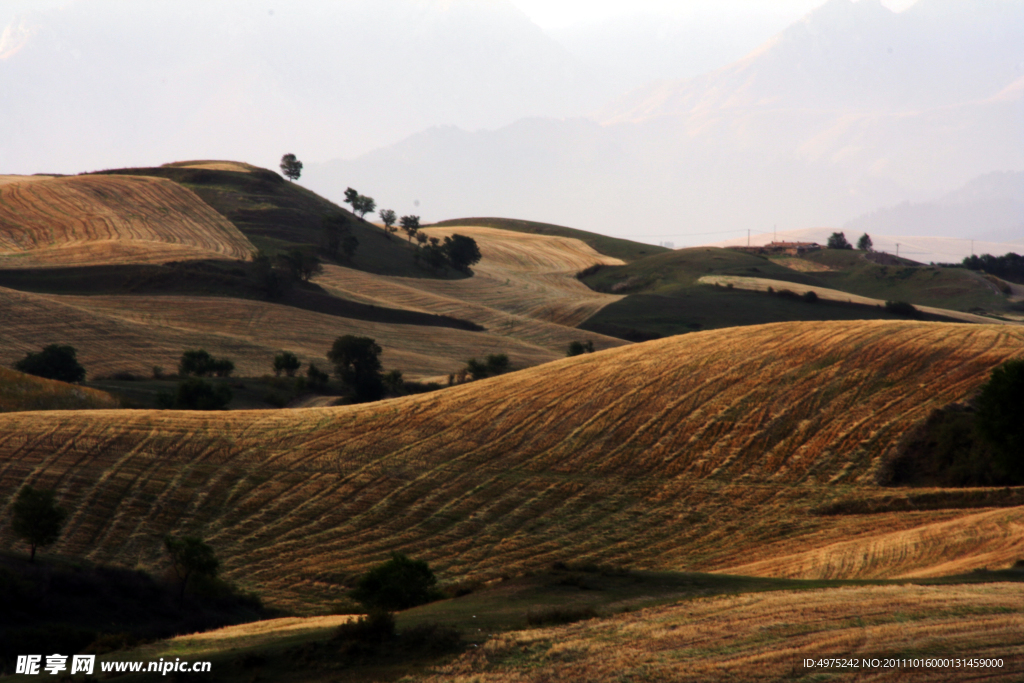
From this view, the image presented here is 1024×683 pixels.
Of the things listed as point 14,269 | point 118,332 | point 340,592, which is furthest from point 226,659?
point 14,269

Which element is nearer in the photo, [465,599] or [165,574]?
[465,599]

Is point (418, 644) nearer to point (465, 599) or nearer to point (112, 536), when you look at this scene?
point (465, 599)

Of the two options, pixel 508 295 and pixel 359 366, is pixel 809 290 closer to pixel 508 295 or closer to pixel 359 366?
pixel 508 295

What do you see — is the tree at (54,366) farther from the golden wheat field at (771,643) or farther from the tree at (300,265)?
the golden wheat field at (771,643)

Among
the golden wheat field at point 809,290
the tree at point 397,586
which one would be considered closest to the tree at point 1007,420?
the tree at point 397,586

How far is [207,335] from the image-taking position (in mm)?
76500

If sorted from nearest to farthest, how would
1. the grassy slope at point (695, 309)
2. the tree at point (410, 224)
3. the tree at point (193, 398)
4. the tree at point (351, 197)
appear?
Answer: the tree at point (193, 398)
the grassy slope at point (695, 309)
the tree at point (410, 224)
the tree at point (351, 197)

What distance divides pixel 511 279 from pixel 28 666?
123350mm

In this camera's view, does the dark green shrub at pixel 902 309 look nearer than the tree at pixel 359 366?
No

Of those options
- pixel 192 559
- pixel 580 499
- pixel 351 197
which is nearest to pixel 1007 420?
pixel 580 499

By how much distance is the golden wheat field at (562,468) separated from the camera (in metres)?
25.9

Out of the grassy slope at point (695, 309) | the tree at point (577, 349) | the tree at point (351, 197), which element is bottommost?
the tree at point (577, 349)

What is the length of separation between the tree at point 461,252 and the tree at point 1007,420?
4402 inches

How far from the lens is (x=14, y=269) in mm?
87500
